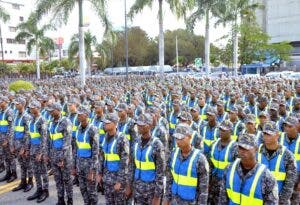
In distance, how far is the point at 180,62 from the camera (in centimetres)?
7606

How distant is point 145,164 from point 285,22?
6689 cm

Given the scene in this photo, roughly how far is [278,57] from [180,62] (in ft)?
105

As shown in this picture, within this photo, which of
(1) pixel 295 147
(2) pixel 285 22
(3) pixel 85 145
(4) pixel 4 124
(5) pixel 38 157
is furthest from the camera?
(2) pixel 285 22

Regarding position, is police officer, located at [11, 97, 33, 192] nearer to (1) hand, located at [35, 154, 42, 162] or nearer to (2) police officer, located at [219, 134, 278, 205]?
(1) hand, located at [35, 154, 42, 162]

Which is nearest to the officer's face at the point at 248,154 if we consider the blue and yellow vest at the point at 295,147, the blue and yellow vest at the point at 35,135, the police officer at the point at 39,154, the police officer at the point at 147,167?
the police officer at the point at 147,167

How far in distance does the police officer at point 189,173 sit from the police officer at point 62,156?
279 centimetres

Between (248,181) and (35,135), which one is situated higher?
(248,181)

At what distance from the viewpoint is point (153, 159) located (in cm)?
492

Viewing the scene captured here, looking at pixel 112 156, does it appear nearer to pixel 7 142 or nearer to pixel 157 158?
pixel 157 158

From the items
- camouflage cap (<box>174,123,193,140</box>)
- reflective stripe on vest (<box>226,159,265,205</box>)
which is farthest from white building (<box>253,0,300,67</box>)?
reflective stripe on vest (<box>226,159,265,205</box>)

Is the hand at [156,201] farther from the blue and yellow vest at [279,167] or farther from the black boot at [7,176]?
the black boot at [7,176]

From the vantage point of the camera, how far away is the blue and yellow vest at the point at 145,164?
16.1 ft

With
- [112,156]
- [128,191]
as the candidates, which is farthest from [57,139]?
[128,191]

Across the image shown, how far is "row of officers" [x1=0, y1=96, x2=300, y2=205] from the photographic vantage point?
382 cm
